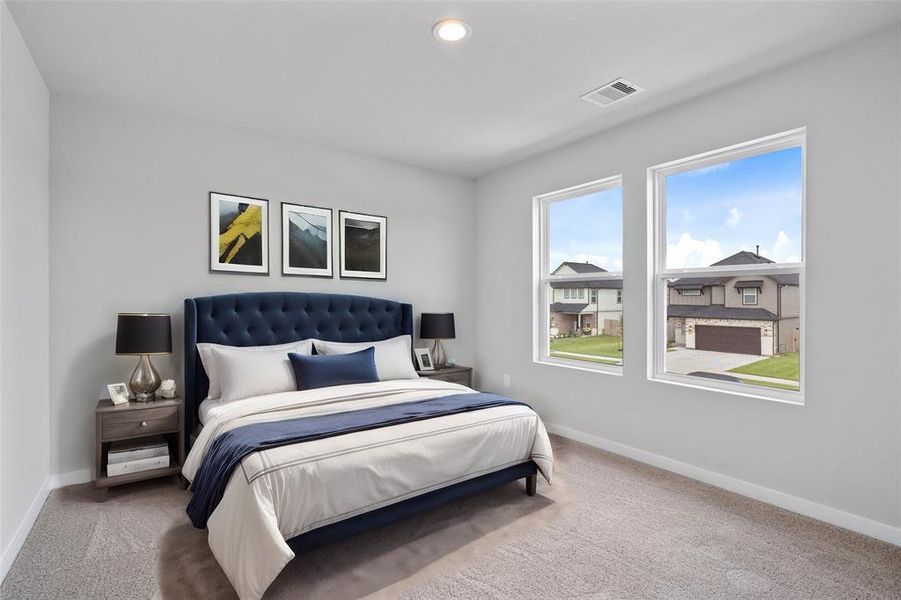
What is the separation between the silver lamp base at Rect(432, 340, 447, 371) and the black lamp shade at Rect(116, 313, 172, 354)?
7.92ft

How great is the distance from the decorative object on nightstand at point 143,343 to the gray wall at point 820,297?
332cm

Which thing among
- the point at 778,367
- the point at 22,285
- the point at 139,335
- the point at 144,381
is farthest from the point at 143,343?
the point at 778,367

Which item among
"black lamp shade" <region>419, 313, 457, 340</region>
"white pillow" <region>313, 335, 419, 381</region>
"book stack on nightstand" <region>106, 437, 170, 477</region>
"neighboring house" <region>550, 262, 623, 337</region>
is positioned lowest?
"book stack on nightstand" <region>106, 437, 170, 477</region>

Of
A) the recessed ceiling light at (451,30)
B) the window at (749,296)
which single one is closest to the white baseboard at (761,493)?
the window at (749,296)

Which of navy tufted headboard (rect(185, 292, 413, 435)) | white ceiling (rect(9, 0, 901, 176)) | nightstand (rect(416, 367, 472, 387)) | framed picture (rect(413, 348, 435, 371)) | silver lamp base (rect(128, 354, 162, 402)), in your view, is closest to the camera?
white ceiling (rect(9, 0, 901, 176))

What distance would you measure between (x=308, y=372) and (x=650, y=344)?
256 cm

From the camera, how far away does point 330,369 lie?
134 inches

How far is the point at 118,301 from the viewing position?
3.27 metres

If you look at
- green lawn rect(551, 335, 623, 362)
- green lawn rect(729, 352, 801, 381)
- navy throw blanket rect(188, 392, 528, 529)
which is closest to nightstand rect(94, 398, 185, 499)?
navy throw blanket rect(188, 392, 528, 529)

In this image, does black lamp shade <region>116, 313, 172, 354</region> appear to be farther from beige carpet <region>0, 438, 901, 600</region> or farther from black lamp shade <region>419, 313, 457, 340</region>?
black lamp shade <region>419, 313, 457, 340</region>

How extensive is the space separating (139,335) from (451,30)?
2628 millimetres

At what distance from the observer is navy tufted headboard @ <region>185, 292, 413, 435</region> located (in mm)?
3381

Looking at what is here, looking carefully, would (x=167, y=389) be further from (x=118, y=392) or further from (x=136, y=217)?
(x=136, y=217)

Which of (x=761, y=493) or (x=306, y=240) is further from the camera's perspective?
(x=306, y=240)
